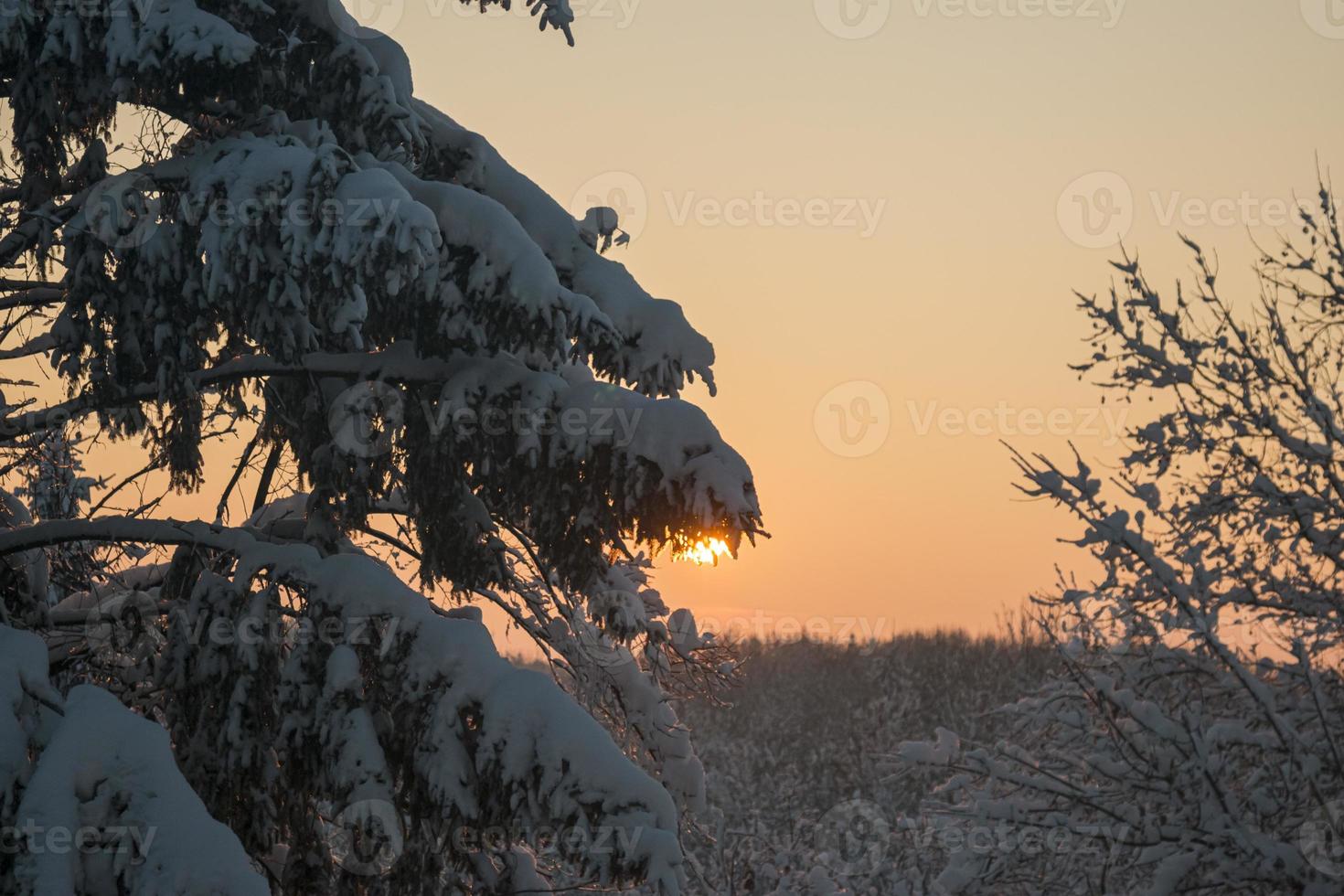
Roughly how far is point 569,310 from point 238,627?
2.02 meters

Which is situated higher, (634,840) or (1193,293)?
(1193,293)

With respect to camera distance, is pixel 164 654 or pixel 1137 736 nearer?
pixel 164 654

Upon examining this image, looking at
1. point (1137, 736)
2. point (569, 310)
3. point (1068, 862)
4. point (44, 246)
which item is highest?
point (44, 246)

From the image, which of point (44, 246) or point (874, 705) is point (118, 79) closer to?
point (44, 246)

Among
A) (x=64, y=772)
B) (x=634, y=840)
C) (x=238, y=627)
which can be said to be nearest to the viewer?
(x=64, y=772)

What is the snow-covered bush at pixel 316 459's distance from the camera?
5340mm

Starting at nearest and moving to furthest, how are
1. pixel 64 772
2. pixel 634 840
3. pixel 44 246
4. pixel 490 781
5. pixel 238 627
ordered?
pixel 64 772
pixel 634 840
pixel 490 781
pixel 238 627
pixel 44 246

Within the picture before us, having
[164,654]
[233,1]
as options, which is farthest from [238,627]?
[233,1]

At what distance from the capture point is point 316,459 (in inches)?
275

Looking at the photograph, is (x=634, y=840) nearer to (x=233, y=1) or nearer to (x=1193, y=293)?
(x=233, y=1)

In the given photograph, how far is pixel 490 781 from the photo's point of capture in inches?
221

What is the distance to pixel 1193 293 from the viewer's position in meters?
8.98

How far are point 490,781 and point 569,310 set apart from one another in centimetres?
214

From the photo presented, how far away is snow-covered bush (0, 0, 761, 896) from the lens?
5340mm
